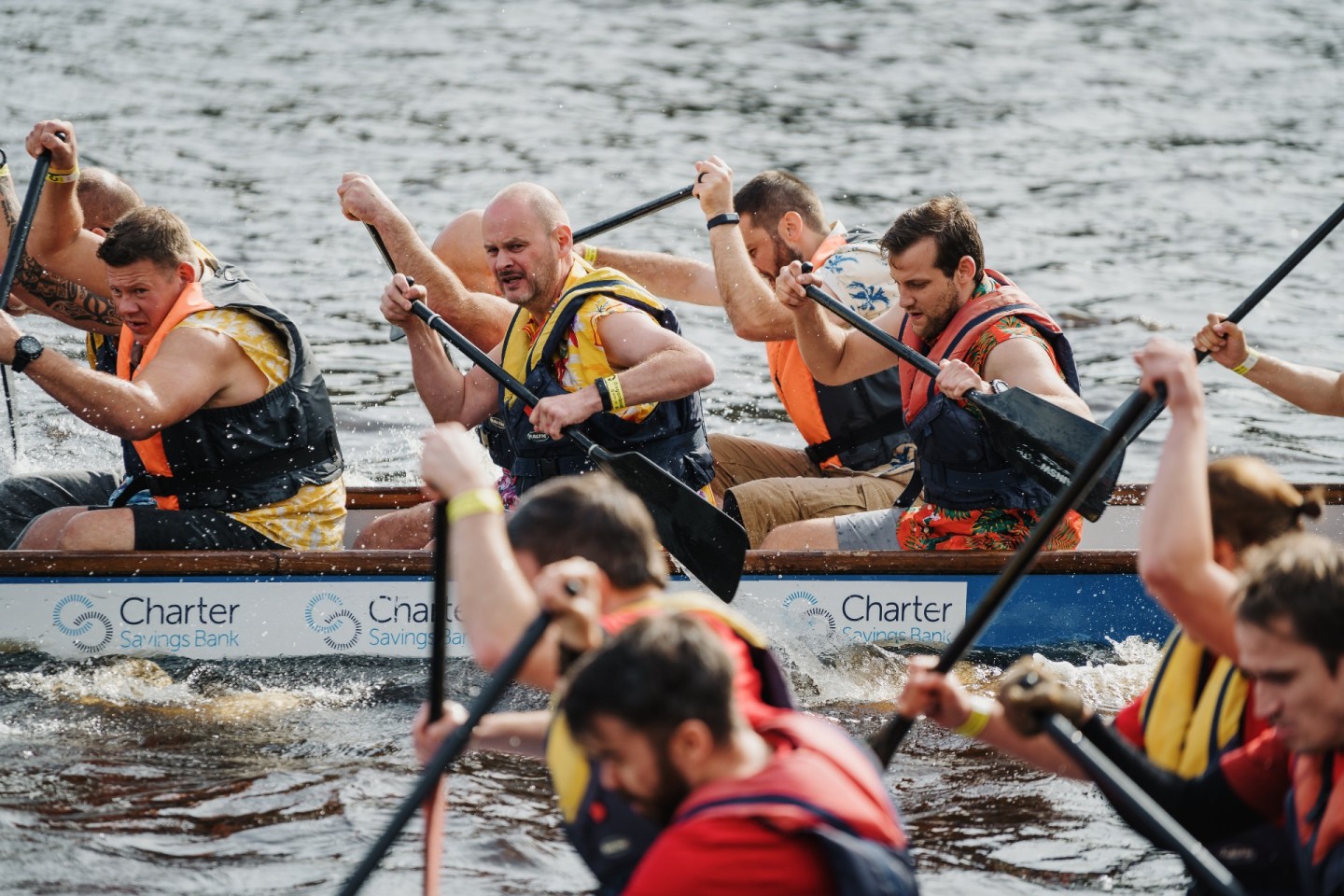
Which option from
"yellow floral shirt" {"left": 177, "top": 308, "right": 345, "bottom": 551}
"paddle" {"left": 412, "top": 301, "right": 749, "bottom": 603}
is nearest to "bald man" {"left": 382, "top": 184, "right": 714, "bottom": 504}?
"paddle" {"left": 412, "top": 301, "right": 749, "bottom": 603}

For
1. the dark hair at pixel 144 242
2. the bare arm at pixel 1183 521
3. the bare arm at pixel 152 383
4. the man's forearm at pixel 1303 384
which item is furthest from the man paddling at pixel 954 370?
the bare arm at pixel 1183 521

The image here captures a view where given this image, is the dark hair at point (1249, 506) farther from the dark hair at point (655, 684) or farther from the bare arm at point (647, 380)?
the bare arm at point (647, 380)

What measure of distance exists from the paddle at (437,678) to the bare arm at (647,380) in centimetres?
209

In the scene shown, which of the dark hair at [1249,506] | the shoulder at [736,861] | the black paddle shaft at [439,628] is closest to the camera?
the shoulder at [736,861]

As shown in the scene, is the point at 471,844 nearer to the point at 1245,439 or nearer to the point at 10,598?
the point at 10,598

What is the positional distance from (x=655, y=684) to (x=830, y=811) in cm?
32

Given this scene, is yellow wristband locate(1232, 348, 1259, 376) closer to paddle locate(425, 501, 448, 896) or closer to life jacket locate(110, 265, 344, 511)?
Answer: life jacket locate(110, 265, 344, 511)

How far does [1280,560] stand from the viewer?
276 centimetres

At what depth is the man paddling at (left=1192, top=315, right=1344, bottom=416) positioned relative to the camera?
5.62 meters

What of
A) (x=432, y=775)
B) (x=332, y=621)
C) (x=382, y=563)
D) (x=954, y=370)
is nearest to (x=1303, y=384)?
(x=954, y=370)

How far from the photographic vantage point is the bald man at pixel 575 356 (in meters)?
5.52

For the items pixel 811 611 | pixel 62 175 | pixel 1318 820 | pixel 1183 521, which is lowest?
pixel 811 611

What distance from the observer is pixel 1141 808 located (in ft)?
9.62

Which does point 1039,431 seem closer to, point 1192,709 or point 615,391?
point 615,391
